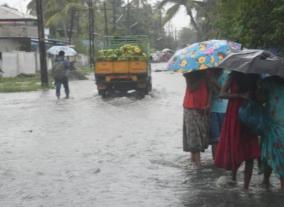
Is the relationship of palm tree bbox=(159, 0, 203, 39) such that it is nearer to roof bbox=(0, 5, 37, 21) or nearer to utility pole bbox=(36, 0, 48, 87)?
roof bbox=(0, 5, 37, 21)

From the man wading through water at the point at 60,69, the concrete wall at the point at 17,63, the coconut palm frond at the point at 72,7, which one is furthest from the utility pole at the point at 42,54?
the coconut palm frond at the point at 72,7

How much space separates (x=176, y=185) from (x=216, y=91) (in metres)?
1.48

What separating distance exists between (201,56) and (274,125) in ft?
6.05

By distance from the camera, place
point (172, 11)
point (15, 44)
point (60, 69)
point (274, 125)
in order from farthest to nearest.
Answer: point (172, 11)
point (15, 44)
point (60, 69)
point (274, 125)

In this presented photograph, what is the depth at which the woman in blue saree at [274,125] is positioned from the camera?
6969mm

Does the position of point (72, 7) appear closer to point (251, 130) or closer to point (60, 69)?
point (60, 69)

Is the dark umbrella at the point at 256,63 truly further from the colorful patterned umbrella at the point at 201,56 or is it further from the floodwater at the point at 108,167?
the floodwater at the point at 108,167

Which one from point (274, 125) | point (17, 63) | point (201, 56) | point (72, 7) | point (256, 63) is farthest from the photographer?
point (72, 7)

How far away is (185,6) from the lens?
59125 mm

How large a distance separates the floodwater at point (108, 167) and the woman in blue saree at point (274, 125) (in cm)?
41

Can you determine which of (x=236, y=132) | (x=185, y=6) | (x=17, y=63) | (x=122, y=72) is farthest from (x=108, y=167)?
(x=185, y=6)

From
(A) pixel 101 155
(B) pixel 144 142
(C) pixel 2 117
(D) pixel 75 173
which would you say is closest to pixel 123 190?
(D) pixel 75 173

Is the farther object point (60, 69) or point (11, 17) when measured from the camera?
point (11, 17)

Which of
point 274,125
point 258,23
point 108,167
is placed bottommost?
point 108,167
